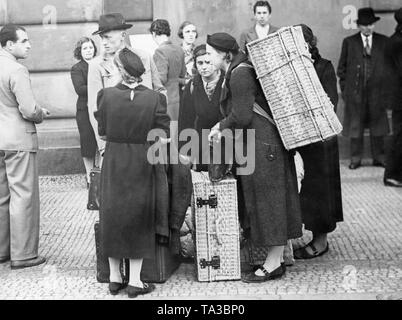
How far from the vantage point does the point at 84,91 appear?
9.99 m

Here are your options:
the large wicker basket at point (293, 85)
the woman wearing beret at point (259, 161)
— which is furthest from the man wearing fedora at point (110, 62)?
the large wicker basket at point (293, 85)

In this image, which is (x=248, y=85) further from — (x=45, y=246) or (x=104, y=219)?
(x=45, y=246)

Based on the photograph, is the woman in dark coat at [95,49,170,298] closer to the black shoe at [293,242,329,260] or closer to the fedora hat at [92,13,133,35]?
the fedora hat at [92,13,133,35]

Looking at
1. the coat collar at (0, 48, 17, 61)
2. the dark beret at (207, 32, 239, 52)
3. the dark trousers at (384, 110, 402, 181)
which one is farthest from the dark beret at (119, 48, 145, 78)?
the dark trousers at (384, 110, 402, 181)

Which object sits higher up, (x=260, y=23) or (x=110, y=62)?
(x=260, y=23)

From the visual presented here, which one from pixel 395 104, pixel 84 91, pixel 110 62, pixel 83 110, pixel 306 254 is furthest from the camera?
pixel 83 110

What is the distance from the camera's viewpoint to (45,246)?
25.0 feet

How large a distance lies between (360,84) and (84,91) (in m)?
3.75

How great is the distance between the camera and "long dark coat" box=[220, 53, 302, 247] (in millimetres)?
6086

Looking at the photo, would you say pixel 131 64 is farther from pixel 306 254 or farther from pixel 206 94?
pixel 306 254

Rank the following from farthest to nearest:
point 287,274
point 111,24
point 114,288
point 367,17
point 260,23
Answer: point 367,17, point 260,23, point 111,24, point 287,274, point 114,288

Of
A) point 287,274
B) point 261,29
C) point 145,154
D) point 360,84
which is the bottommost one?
point 287,274

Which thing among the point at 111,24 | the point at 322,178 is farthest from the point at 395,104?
the point at 111,24

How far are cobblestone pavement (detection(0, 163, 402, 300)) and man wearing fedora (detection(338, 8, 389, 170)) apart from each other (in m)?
2.05
